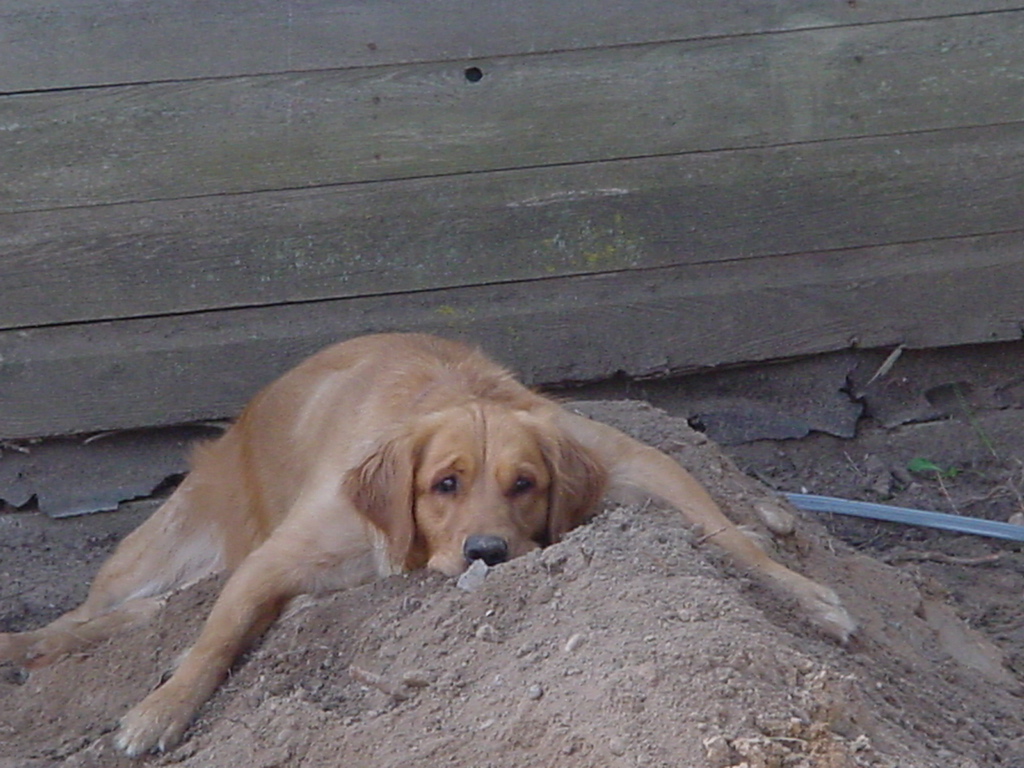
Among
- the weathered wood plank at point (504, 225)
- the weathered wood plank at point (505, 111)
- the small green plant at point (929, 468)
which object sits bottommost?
the small green plant at point (929, 468)

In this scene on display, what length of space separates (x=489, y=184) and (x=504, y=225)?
0.56 feet

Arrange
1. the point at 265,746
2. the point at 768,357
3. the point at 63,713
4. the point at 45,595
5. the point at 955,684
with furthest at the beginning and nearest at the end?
the point at 768,357, the point at 45,595, the point at 63,713, the point at 955,684, the point at 265,746

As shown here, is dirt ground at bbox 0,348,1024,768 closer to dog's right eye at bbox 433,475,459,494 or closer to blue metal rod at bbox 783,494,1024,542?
blue metal rod at bbox 783,494,1024,542

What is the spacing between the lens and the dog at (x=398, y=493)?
3.68 metres

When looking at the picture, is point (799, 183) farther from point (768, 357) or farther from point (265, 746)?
point (265, 746)

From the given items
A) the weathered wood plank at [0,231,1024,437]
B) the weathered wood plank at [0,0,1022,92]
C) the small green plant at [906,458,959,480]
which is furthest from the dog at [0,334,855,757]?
the small green plant at [906,458,959,480]

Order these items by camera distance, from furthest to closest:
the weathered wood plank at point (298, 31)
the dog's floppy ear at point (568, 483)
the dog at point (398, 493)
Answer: the weathered wood plank at point (298, 31) < the dog's floppy ear at point (568, 483) < the dog at point (398, 493)

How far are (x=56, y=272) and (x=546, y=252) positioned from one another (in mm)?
1879

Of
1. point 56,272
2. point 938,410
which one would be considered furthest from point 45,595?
point 938,410

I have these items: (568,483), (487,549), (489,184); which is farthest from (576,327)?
(487,549)

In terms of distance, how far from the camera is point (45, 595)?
5.30 metres

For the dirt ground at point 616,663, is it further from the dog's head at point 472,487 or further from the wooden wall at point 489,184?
the wooden wall at point 489,184

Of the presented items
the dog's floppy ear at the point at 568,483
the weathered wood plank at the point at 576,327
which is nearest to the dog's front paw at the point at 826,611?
the dog's floppy ear at the point at 568,483

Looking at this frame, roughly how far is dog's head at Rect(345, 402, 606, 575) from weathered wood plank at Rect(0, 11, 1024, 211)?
177 centimetres
